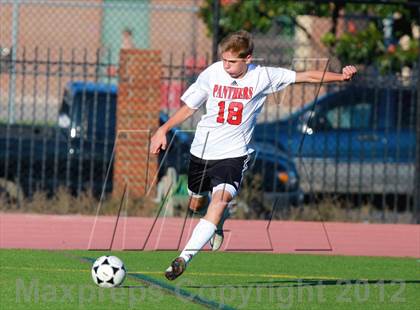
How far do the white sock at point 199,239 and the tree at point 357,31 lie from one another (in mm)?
9809

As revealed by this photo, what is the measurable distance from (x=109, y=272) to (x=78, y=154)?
319 inches

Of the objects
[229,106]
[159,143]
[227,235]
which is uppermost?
[229,106]

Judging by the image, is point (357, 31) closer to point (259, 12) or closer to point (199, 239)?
point (259, 12)

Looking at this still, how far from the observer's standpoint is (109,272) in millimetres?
8828

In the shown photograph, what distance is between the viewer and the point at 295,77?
33.0 feet

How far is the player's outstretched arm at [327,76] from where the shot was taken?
964 cm

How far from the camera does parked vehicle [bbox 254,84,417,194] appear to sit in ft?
56.7

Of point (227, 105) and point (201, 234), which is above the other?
point (227, 105)

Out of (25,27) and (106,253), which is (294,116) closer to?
(106,253)

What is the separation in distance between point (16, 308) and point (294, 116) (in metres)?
10.2

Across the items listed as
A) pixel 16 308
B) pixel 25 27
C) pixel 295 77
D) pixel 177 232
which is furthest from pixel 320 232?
pixel 25 27

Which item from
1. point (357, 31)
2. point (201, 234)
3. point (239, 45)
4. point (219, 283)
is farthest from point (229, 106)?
point (357, 31)

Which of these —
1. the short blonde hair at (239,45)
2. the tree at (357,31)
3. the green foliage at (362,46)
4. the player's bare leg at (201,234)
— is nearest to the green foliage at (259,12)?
the tree at (357,31)

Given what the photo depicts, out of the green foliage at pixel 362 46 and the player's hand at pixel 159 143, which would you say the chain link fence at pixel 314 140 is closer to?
the green foliage at pixel 362 46
